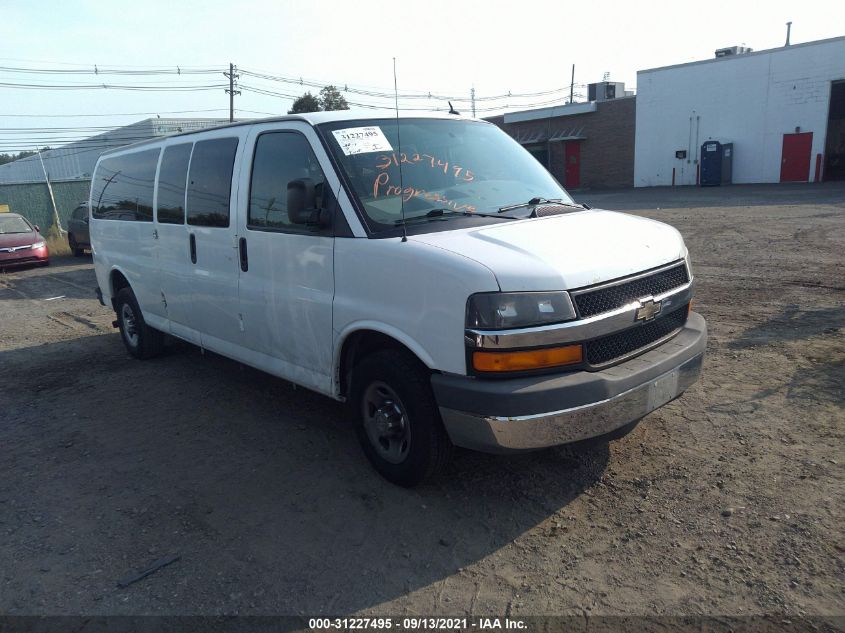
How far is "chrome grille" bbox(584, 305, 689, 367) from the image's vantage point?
342 centimetres

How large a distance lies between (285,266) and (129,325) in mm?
3661

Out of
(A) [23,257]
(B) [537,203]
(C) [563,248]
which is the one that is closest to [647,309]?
(C) [563,248]

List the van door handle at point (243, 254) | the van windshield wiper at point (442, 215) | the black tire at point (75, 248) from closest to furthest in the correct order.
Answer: the van windshield wiper at point (442, 215), the van door handle at point (243, 254), the black tire at point (75, 248)

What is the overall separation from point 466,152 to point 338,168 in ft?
3.29

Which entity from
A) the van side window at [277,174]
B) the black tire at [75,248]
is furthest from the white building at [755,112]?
the van side window at [277,174]

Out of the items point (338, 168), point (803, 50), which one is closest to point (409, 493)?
point (338, 168)

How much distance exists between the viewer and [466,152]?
4.58 m

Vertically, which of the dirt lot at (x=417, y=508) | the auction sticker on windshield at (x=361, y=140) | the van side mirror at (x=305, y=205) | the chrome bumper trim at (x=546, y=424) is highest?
the auction sticker on windshield at (x=361, y=140)

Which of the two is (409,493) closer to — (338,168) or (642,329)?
(642,329)

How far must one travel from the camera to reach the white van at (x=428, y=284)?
10.7 ft

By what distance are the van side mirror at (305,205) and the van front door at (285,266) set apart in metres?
0.04

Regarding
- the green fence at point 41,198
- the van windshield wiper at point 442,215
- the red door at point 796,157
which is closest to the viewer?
the van windshield wiper at point 442,215

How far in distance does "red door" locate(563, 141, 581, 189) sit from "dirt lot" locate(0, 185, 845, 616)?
36904mm

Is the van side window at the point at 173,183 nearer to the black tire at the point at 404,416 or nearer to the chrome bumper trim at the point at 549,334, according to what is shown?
the black tire at the point at 404,416
